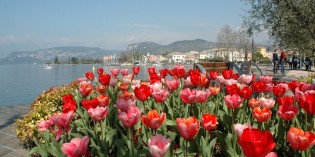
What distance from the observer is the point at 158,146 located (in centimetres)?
194

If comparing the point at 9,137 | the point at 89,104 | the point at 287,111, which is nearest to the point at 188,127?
the point at 287,111

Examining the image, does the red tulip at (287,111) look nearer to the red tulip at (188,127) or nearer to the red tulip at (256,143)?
the red tulip at (188,127)

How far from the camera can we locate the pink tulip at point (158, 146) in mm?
1897

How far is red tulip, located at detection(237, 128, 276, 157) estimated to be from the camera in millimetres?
1515

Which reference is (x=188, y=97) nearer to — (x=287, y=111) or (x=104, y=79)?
(x=287, y=111)

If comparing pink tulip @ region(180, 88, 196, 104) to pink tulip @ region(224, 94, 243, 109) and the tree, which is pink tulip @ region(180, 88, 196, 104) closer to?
pink tulip @ region(224, 94, 243, 109)

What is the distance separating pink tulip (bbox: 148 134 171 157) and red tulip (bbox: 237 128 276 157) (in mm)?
521

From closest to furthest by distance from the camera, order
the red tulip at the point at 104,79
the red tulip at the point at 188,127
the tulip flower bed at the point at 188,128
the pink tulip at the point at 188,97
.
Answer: the tulip flower bed at the point at 188,128, the red tulip at the point at 188,127, the pink tulip at the point at 188,97, the red tulip at the point at 104,79

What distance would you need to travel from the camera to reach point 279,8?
16.0m

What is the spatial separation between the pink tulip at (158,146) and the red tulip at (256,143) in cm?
52

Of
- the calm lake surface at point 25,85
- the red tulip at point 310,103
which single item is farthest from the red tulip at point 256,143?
the calm lake surface at point 25,85

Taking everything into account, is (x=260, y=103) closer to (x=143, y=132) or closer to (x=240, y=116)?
(x=240, y=116)

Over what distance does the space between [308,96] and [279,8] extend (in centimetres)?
1467

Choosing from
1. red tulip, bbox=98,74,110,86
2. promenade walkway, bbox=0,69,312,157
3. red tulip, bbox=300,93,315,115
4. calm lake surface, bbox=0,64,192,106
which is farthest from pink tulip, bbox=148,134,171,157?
calm lake surface, bbox=0,64,192,106
